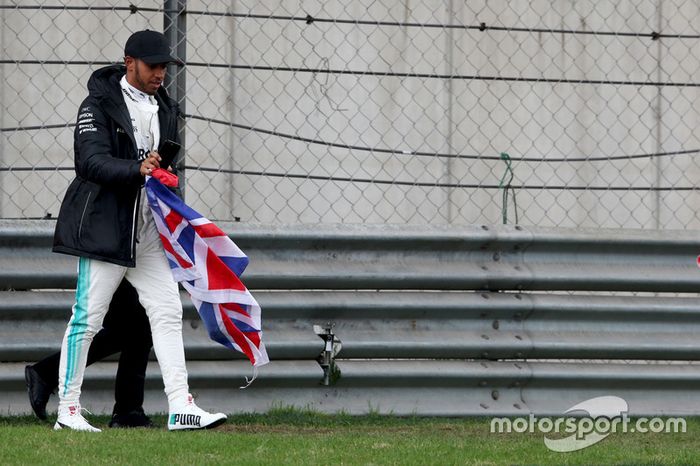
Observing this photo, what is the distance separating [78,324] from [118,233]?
417 mm

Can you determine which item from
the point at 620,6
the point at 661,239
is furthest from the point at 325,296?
the point at 620,6

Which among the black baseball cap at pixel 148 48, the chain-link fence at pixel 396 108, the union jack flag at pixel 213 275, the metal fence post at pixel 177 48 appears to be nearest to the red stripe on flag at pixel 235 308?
the union jack flag at pixel 213 275

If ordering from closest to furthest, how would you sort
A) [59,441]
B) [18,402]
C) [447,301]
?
[59,441] → [18,402] → [447,301]

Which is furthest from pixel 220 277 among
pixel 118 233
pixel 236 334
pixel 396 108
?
pixel 396 108

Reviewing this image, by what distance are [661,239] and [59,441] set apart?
10.5ft

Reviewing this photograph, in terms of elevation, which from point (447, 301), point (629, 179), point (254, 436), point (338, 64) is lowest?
point (254, 436)

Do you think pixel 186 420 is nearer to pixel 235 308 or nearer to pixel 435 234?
pixel 235 308

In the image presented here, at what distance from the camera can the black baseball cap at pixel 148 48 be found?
554 centimetres

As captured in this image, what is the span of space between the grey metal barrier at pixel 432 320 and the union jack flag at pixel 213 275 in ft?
1.57

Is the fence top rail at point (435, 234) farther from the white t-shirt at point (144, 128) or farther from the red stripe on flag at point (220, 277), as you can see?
the white t-shirt at point (144, 128)

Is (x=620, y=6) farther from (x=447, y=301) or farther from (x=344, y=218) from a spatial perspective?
(x=447, y=301)

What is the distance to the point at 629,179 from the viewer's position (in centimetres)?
813

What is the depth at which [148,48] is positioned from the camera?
5555 millimetres

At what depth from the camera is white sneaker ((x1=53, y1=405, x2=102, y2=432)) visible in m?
5.54
